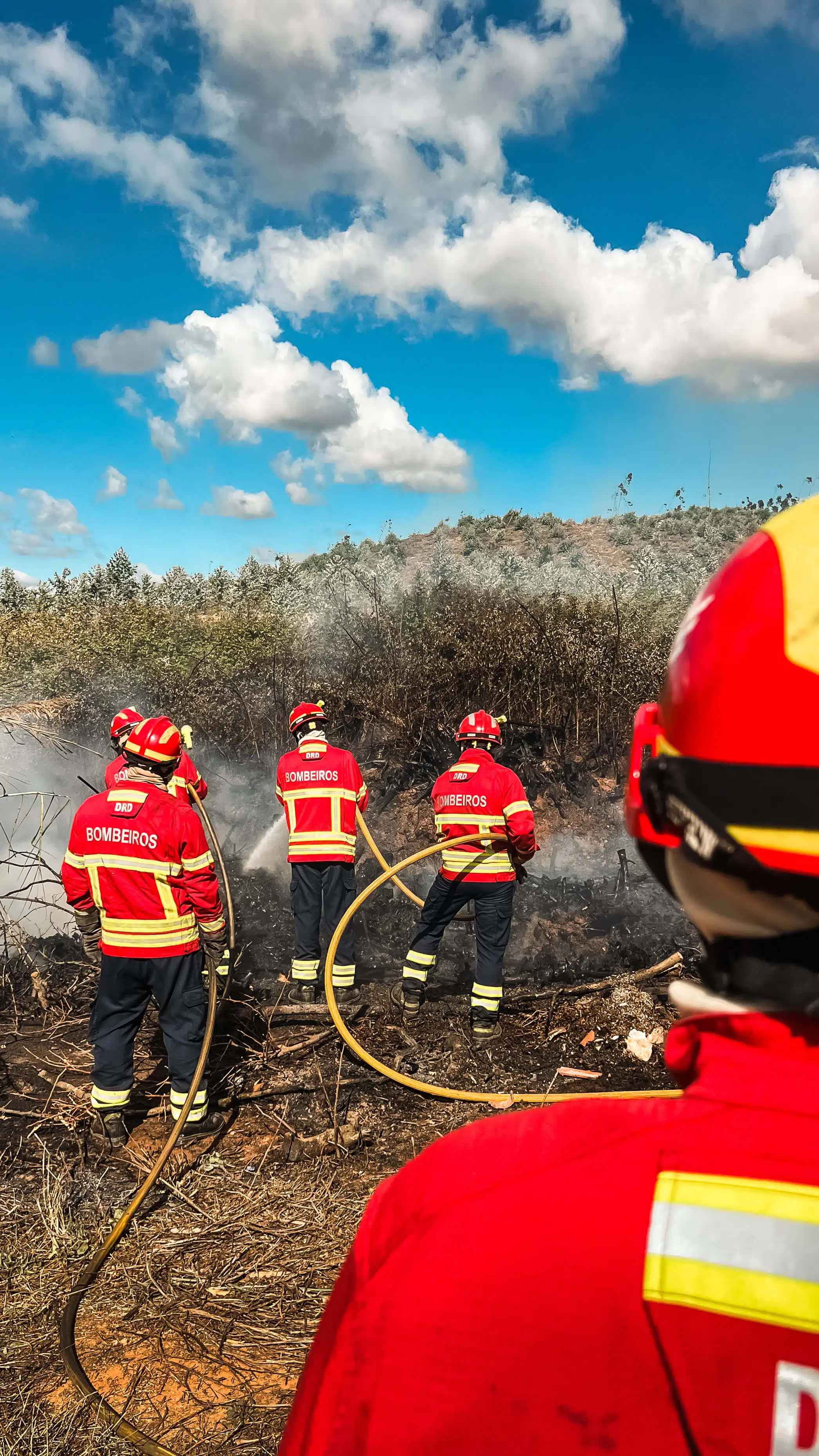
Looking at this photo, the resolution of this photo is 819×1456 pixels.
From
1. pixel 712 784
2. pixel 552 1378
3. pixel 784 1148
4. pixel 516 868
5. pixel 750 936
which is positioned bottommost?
pixel 516 868

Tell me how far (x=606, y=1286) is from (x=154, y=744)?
4534 millimetres

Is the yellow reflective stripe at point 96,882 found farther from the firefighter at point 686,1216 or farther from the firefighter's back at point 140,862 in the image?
the firefighter at point 686,1216

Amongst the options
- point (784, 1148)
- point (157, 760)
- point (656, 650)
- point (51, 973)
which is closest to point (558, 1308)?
point (784, 1148)

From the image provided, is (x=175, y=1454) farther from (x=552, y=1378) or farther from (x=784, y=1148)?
(x=784, y=1148)

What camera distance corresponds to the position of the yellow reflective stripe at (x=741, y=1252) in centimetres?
64

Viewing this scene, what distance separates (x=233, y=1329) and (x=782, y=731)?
3.85 meters

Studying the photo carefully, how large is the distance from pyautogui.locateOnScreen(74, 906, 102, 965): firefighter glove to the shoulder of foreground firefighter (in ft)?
15.3

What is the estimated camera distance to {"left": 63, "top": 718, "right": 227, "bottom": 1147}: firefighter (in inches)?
190

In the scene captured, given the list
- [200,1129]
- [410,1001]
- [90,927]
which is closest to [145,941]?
[90,927]

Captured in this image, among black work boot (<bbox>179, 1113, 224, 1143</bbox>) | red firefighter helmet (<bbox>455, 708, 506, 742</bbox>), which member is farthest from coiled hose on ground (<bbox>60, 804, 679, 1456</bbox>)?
red firefighter helmet (<bbox>455, 708, 506, 742</bbox>)

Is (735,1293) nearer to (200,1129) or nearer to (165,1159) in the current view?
(165,1159)

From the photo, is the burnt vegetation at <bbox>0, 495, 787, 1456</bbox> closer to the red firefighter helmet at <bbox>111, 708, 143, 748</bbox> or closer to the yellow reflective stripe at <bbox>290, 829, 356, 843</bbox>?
the red firefighter helmet at <bbox>111, 708, 143, 748</bbox>

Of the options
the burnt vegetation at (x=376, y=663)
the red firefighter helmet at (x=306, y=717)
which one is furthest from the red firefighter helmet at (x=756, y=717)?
the burnt vegetation at (x=376, y=663)

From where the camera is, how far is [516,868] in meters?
6.85
